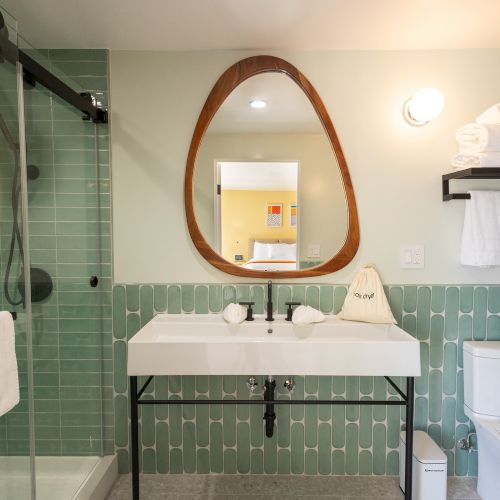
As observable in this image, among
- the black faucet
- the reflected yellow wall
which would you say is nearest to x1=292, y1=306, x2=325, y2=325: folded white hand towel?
the black faucet

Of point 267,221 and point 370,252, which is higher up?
point 267,221

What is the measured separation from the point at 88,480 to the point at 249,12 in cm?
223

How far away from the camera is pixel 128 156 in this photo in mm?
1981

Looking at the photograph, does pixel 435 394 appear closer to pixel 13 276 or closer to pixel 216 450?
pixel 216 450

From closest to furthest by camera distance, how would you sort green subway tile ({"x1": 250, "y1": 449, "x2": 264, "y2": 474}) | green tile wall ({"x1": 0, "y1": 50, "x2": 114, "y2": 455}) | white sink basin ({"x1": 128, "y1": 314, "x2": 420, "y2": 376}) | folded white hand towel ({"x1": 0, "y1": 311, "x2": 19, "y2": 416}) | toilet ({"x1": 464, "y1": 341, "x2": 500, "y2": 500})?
folded white hand towel ({"x1": 0, "y1": 311, "x2": 19, "y2": 416}) < green tile wall ({"x1": 0, "y1": 50, "x2": 114, "y2": 455}) < white sink basin ({"x1": 128, "y1": 314, "x2": 420, "y2": 376}) < toilet ({"x1": 464, "y1": 341, "x2": 500, "y2": 500}) < green subway tile ({"x1": 250, "y1": 449, "x2": 264, "y2": 474})

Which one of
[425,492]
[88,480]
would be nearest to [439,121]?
[425,492]

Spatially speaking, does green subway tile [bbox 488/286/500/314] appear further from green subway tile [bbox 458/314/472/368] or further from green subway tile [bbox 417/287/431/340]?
green subway tile [bbox 417/287/431/340]

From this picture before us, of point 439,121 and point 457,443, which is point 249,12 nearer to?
point 439,121

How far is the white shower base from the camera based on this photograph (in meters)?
1.35

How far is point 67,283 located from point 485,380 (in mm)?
2005

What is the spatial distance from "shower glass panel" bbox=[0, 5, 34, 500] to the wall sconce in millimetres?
1679

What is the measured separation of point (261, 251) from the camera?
1.98 meters

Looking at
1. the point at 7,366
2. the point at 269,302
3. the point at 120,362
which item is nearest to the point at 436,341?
the point at 269,302

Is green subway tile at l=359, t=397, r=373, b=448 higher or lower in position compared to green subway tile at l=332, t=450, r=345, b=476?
higher
